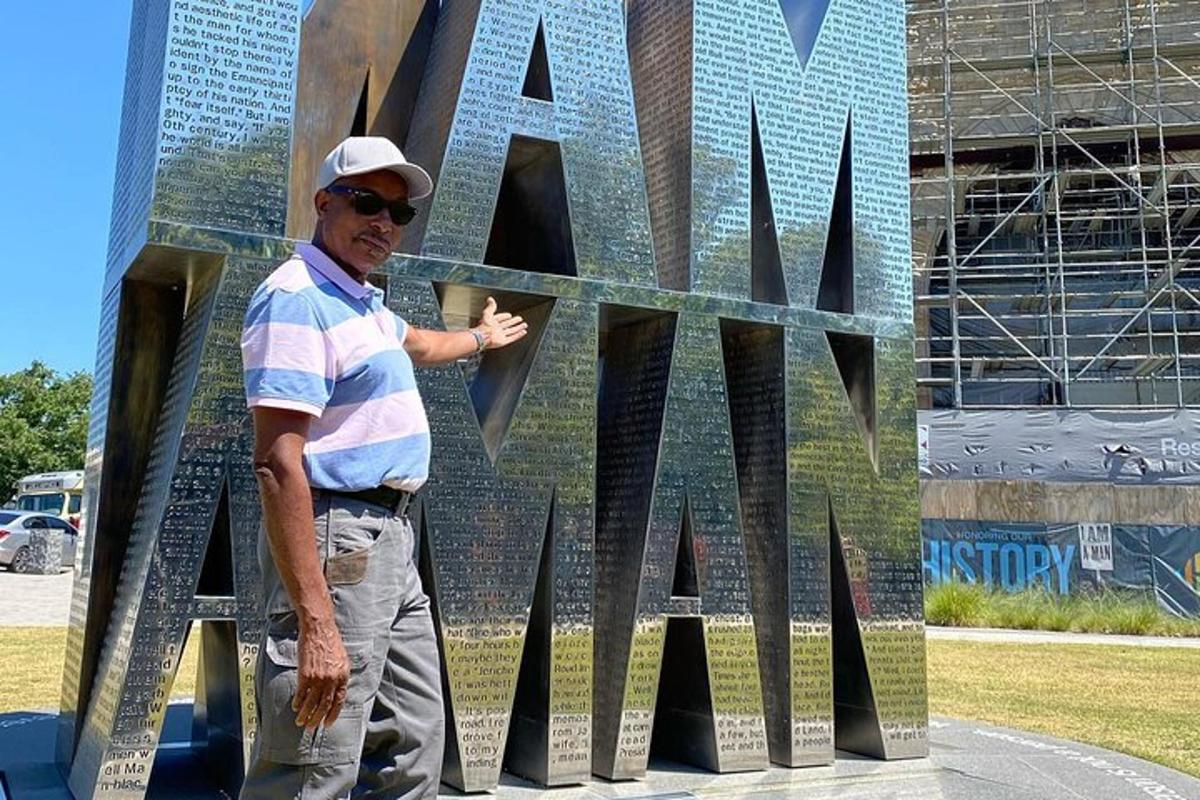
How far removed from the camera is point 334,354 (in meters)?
2.37

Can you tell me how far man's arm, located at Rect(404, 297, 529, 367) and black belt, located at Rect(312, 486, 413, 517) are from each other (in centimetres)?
61

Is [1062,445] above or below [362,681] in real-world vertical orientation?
above

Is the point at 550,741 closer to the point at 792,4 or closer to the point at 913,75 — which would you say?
the point at 792,4

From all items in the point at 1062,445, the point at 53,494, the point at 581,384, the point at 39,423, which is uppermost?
the point at 39,423

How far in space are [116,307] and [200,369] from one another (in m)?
0.79

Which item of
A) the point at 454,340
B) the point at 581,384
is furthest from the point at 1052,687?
the point at 454,340

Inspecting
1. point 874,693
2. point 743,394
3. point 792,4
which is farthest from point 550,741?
point 792,4

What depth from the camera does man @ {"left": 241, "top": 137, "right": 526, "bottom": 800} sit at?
2223mm

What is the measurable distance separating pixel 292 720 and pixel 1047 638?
40.5 ft

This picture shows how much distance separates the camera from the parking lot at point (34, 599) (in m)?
12.5

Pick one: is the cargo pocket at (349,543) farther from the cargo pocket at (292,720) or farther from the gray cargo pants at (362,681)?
the cargo pocket at (292,720)

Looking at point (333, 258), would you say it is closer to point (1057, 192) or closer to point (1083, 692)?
point (1083, 692)

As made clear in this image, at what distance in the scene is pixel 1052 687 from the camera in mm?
8492

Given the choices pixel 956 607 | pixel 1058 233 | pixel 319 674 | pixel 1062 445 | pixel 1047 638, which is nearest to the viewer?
pixel 319 674
